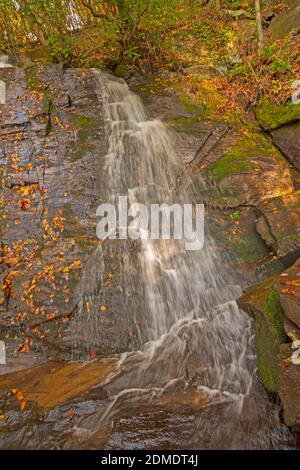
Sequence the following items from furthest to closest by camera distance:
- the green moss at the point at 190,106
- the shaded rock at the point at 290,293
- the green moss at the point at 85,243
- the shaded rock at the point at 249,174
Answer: the green moss at the point at 190,106 → the shaded rock at the point at 249,174 → the green moss at the point at 85,243 → the shaded rock at the point at 290,293

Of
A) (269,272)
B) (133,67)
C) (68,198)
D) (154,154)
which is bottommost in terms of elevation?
(269,272)

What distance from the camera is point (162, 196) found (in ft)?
21.4

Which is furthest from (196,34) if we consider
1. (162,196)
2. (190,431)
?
(190,431)

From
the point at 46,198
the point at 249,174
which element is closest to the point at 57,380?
the point at 46,198

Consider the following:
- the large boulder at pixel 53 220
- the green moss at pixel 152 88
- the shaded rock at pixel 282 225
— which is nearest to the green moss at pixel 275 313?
the shaded rock at pixel 282 225

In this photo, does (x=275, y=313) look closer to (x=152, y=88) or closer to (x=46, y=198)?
(x=46, y=198)

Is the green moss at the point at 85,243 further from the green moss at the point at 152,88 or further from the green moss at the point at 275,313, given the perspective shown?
the green moss at the point at 152,88

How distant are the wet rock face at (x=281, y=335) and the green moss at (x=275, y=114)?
4282mm

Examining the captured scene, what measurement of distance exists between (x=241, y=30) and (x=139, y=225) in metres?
8.01

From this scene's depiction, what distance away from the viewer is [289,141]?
682 cm

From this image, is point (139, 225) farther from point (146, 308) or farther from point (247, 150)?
point (247, 150)

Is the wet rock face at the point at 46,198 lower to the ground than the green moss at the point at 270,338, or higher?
higher

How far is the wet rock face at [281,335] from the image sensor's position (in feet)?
10.1

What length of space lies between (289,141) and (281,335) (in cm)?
481
